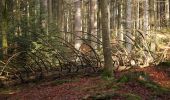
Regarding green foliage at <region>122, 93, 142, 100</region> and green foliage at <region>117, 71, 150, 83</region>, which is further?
green foliage at <region>117, 71, 150, 83</region>

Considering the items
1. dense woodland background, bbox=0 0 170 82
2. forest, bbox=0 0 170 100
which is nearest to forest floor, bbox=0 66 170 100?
forest, bbox=0 0 170 100

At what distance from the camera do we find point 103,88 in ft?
31.3

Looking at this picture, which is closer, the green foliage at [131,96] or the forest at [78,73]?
the green foliage at [131,96]

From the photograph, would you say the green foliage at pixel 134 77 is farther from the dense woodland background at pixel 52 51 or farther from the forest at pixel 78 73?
the dense woodland background at pixel 52 51

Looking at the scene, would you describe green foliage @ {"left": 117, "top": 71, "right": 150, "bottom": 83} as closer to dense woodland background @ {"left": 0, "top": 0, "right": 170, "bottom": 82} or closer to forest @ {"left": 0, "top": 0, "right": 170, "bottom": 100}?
forest @ {"left": 0, "top": 0, "right": 170, "bottom": 100}

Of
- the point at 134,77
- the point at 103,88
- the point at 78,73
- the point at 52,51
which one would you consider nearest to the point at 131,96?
the point at 103,88

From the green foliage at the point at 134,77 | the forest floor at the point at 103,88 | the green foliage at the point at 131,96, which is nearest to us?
the green foliage at the point at 131,96

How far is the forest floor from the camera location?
28.9ft

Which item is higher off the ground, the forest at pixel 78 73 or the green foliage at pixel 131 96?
the forest at pixel 78 73

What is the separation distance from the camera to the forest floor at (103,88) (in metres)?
8.81

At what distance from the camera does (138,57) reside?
45.9 feet

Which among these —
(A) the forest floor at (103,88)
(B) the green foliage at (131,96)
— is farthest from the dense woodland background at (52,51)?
(B) the green foliage at (131,96)

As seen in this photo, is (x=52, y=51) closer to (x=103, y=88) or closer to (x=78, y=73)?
(x=78, y=73)

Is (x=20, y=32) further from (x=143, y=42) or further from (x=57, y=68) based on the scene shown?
(x=143, y=42)
